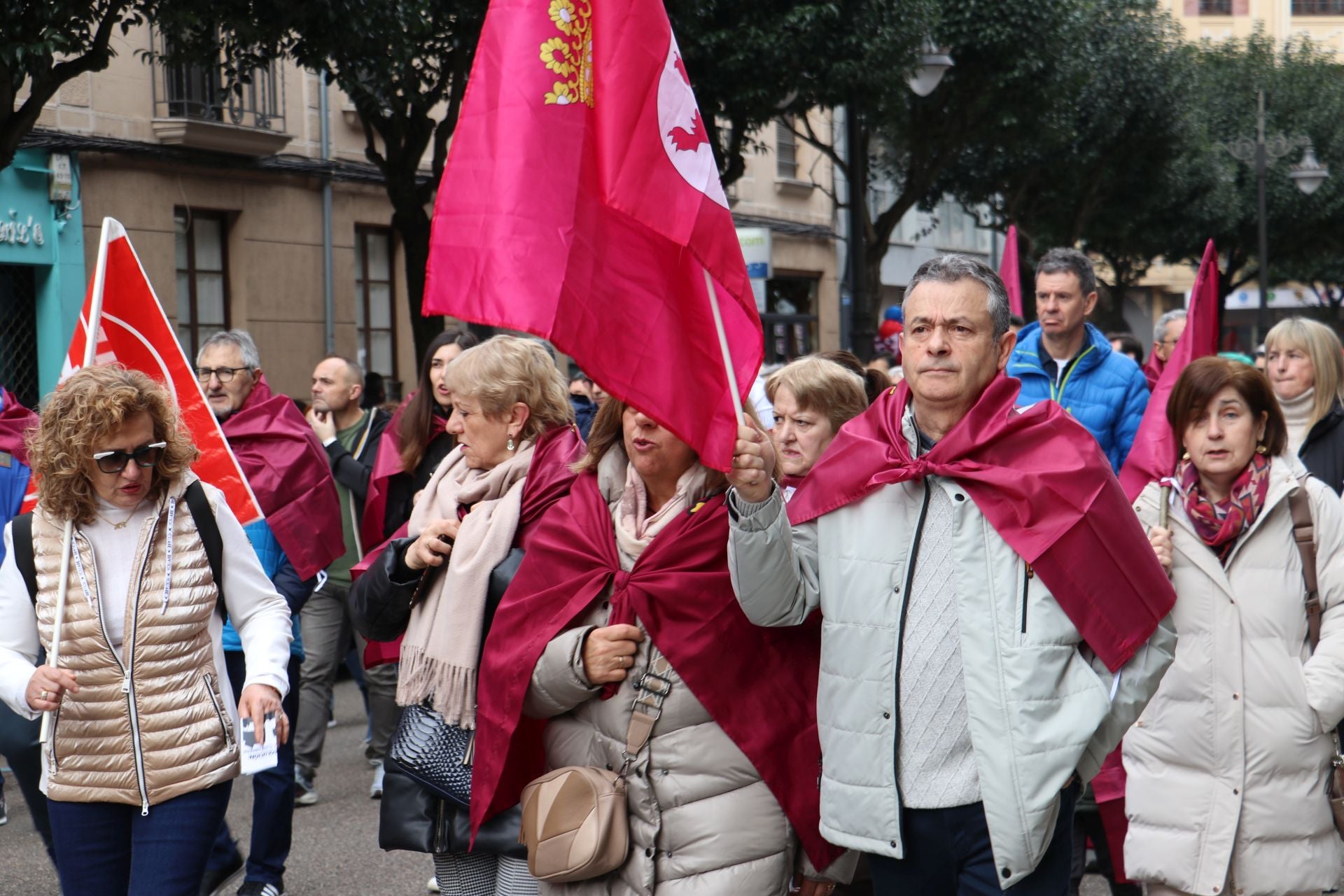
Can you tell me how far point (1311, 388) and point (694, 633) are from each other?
12.6 feet

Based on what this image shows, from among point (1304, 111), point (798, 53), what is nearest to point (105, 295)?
point (798, 53)

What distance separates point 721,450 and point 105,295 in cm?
274

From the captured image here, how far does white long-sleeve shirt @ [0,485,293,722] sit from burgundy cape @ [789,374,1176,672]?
159 cm

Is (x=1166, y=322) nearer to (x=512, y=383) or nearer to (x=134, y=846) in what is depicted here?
(x=512, y=383)

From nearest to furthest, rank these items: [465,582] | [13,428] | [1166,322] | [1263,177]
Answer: [465,582] < [13,428] < [1166,322] < [1263,177]

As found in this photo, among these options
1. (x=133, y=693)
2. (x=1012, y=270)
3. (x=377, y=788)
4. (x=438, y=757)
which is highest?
(x=1012, y=270)

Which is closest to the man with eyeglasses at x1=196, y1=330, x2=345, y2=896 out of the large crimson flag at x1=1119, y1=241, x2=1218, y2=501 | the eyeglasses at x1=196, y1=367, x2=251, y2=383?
the eyeglasses at x1=196, y1=367, x2=251, y2=383

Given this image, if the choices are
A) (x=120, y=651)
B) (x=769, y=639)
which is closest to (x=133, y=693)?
(x=120, y=651)

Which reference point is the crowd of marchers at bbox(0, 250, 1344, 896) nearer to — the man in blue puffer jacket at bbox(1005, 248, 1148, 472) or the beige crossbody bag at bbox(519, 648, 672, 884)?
the beige crossbody bag at bbox(519, 648, 672, 884)

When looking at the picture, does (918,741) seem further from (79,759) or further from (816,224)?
(816,224)

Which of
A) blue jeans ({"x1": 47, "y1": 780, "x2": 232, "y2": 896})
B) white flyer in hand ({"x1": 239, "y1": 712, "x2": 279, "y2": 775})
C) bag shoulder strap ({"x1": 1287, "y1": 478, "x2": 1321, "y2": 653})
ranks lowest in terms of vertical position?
blue jeans ({"x1": 47, "y1": 780, "x2": 232, "y2": 896})

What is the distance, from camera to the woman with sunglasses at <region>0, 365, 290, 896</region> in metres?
3.91

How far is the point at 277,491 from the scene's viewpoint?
6500 millimetres

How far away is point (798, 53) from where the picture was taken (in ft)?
59.3
